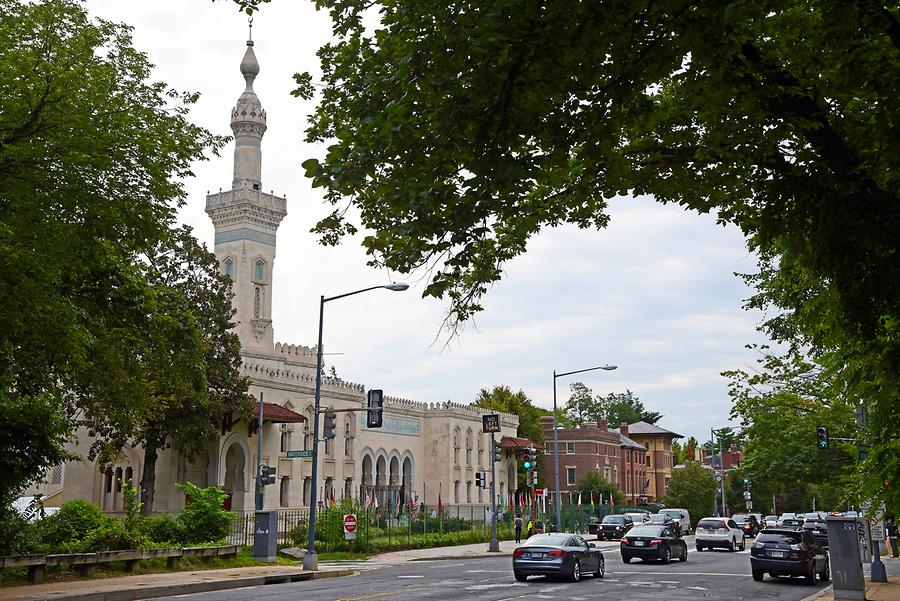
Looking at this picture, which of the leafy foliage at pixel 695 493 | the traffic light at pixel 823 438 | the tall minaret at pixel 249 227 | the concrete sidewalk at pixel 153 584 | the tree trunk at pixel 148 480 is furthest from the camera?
the leafy foliage at pixel 695 493

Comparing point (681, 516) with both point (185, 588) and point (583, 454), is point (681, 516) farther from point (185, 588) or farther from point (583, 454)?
point (185, 588)

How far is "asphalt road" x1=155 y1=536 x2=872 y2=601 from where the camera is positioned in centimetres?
1989

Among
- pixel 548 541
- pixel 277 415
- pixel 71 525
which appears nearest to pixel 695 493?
pixel 277 415

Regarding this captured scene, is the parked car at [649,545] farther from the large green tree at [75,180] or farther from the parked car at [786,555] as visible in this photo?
the large green tree at [75,180]

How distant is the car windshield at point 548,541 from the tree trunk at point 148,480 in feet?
79.1

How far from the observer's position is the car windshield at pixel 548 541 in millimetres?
25203

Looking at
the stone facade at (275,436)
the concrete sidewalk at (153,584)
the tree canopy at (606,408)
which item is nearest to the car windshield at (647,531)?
the concrete sidewalk at (153,584)

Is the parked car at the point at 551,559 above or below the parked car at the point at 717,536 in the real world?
above

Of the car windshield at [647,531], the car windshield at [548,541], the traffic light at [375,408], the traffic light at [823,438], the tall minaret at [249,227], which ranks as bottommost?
the car windshield at [647,531]

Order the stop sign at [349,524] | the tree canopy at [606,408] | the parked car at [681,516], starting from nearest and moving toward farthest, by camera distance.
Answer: the stop sign at [349,524] < the parked car at [681,516] < the tree canopy at [606,408]

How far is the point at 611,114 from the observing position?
360 inches

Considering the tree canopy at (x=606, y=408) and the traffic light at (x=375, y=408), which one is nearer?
the traffic light at (x=375, y=408)

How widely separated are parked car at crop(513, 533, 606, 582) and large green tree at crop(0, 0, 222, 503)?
1211 centimetres

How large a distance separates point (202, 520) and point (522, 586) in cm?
1203
